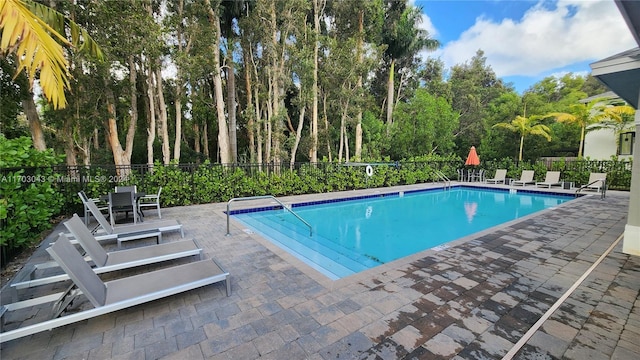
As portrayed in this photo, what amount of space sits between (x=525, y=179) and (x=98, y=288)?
18207 millimetres

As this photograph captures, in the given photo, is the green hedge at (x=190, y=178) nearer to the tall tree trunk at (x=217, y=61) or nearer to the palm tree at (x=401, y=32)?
the tall tree trunk at (x=217, y=61)

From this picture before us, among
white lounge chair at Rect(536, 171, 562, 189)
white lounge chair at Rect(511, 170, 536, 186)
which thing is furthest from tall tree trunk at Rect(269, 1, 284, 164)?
white lounge chair at Rect(536, 171, 562, 189)

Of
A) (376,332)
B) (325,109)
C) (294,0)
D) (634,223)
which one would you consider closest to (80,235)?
(376,332)

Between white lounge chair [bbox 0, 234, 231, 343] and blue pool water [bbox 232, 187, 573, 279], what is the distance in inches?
79.4

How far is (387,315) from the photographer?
8.82 feet

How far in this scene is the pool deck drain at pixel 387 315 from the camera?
7.27 feet

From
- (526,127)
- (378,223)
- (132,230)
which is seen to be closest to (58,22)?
(132,230)

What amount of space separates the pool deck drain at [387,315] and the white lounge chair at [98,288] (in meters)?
0.24

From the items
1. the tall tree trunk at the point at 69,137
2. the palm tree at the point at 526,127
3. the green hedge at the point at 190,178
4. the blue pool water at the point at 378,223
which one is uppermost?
the palm tree at the point at 526,127

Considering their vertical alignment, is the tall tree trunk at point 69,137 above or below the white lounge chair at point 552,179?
above

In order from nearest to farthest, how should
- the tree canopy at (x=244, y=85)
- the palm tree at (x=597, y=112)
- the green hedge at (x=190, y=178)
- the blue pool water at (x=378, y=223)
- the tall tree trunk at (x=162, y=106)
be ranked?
1. the green hedge at (x=190, y=178)
2. the blue pool water at (x=378, y=223)
3. the tree canopy at (x=244, y=85)
4. the tall tree trunk at (x=162, y=106)
5. the palm tree at (x=597, y=112)

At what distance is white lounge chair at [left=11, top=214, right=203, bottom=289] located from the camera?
3.01 metres

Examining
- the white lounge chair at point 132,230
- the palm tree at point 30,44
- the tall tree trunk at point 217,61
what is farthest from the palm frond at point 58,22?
the tall tree trunk at point 217,61

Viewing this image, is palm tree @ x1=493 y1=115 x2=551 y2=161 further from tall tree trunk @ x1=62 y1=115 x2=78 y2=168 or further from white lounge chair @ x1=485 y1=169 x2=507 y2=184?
tall tree trunk @ x1=62 y1=115 x2=78 y2=168
